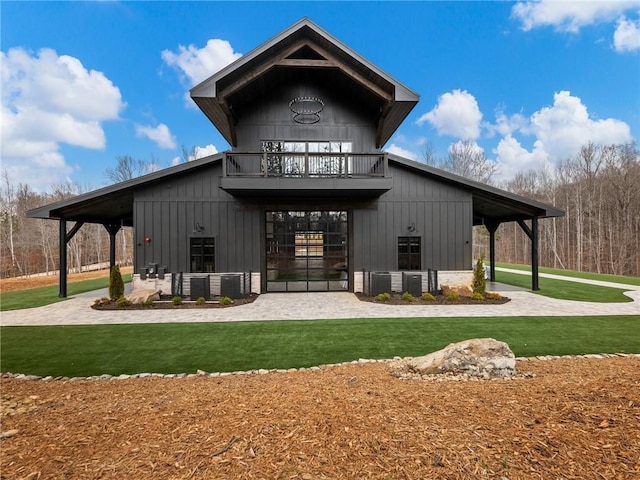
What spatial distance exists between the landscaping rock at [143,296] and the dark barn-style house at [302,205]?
521 mm

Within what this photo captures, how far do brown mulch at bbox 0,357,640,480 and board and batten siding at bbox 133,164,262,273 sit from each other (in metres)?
7.66

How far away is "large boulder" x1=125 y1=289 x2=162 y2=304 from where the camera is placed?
986 cm

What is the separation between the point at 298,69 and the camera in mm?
11727

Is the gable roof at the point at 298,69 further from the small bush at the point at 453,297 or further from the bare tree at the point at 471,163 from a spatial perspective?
the bare tree at the point at 471,163

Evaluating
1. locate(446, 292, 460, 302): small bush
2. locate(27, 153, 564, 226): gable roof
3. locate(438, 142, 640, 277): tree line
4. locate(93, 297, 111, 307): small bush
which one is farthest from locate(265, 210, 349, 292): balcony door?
locate(438, 142, 640, 277): tree line

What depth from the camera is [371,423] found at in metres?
2.78

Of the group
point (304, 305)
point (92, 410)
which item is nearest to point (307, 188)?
point (304, 305)

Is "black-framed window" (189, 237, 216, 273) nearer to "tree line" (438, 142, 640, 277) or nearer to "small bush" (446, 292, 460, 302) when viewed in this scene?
"small bush" (446, 292, 460, 302)

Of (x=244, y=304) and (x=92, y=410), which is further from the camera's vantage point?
(x=244, y=304)

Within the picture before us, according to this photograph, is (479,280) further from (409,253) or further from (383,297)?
(383,297)

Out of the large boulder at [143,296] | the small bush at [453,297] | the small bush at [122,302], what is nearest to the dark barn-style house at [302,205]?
the large boulder at [143,296]

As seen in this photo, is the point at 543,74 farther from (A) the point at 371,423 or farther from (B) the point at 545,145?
(A) the point at 371,423

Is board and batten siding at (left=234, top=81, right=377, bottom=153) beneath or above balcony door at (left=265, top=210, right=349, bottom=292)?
above

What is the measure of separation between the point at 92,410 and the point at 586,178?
3851 cm
